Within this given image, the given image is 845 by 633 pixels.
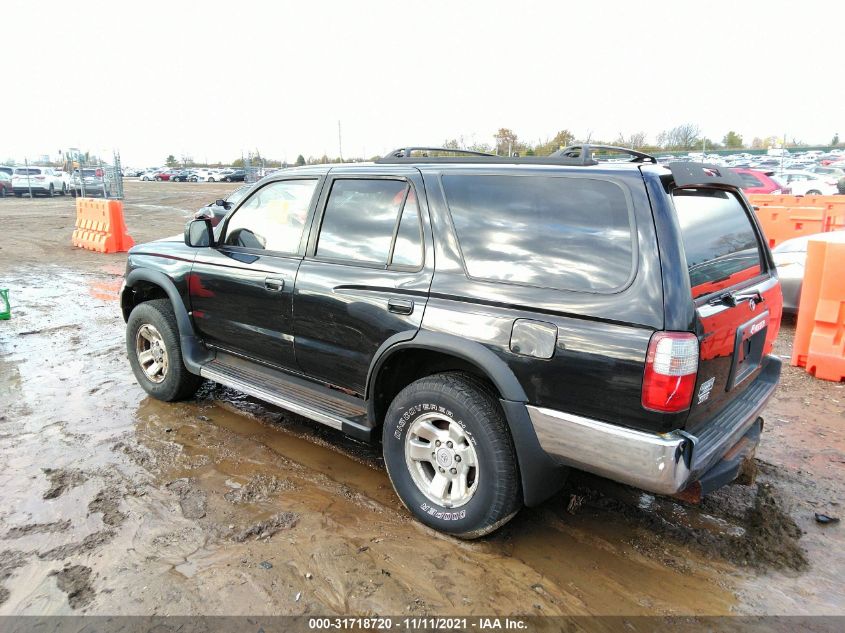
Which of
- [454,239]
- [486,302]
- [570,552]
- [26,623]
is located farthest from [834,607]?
[26,623]

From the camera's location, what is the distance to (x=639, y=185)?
253cm

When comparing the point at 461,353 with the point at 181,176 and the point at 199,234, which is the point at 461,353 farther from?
the point at 181,176

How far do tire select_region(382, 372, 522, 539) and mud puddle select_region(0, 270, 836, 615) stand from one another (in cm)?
18

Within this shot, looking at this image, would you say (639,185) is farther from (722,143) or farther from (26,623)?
(722,143)

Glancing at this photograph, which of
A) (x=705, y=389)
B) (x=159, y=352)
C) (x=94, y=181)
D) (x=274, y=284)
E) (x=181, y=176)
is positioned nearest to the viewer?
(x=705, y=389)

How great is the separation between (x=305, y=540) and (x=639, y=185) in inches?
91.6

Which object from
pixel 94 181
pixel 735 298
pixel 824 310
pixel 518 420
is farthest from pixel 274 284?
pixel 94 181

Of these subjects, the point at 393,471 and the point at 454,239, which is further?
the point at 393,471

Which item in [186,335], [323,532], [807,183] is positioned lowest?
[323,532]

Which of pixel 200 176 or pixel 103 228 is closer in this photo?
pixel 103 228

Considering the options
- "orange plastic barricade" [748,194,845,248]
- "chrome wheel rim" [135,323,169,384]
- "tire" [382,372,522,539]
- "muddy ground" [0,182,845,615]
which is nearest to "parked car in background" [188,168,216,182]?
"orange plastic barricade" [748,194,845,248]

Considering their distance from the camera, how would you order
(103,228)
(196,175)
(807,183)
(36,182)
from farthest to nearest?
1. (196,175)
2. (36,182)
3. (807,183)
4. (103,228)

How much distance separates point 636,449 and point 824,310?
4.07 m

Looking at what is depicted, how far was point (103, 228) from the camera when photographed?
13305 millimetres
